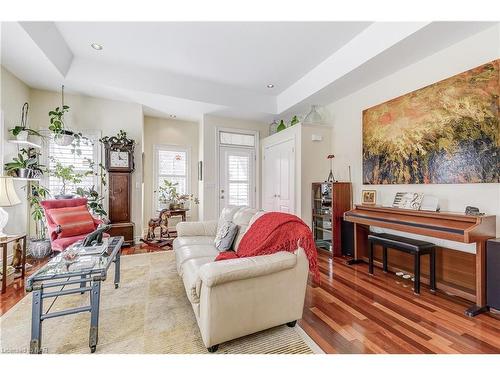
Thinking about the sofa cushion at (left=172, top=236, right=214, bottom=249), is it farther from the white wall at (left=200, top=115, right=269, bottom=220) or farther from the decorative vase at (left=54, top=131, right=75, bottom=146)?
the decorative vase at (left=54, top=131, right=75, bottom=146)

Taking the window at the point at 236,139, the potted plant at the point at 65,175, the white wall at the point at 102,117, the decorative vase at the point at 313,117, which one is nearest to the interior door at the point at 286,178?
the decorative vase at the point at 313,117

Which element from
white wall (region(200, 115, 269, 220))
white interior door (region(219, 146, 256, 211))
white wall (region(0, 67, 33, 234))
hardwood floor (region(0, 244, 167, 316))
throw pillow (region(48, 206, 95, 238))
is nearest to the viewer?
hardwood floor (region(0, 244, 167, 316))

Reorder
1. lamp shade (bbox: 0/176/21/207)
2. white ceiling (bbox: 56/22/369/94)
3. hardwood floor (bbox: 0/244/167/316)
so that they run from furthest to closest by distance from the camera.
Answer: white ceiling (bbox: 56/22/369/94)
lamp shade (bbox: 0/176/21/207)
hardwood floor (bbox: 0/244/167/316)

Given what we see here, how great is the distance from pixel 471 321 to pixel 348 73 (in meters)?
2.93

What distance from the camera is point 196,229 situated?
3215mm

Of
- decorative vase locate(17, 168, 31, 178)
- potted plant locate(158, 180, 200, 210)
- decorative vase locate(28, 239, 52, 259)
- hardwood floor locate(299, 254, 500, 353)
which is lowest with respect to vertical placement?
hardwood floor locate(299, 254, 500, 353)

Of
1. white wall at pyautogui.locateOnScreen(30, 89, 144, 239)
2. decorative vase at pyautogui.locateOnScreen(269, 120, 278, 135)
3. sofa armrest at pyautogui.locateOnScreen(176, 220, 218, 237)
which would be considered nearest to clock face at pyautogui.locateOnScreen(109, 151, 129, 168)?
white wall at pyautogui.locateOnScreen(30, 89, 144, 239)

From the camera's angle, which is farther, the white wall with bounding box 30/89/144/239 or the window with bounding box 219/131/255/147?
the window with bounding box 219/131/255/147

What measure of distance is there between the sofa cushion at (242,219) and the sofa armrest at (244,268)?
884 mm

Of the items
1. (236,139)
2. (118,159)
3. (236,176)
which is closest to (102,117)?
(118,159)

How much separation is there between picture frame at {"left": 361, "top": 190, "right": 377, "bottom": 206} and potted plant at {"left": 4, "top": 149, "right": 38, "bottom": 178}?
4.89m

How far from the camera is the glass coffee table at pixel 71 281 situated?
1.50m

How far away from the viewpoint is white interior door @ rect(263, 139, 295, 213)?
14.7ft
